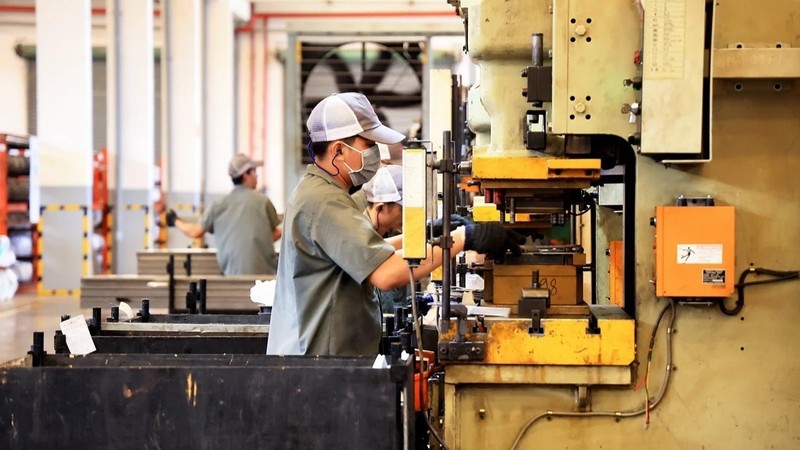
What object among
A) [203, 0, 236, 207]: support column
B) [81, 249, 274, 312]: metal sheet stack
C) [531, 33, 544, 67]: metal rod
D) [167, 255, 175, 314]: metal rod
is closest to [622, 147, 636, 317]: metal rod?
[531, 33, 544, 67]: metal rod

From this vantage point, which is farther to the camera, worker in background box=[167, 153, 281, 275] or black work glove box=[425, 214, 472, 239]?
worker in background box=[167, 153, 281, 275]

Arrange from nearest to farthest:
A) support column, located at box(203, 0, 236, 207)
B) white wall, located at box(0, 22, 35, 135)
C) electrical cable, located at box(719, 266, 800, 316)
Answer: electrical cable, located at box(719, 266, 800, 316), support column, located at box(203, 0, 236, 207), white wall, located at box(0, 22, 35, 135)

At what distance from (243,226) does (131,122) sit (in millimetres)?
5157

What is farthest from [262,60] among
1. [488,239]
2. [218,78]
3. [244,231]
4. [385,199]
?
[488,239]

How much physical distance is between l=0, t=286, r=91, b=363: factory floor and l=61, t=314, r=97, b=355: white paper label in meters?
3.23

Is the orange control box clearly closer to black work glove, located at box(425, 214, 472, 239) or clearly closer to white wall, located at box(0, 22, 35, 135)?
black work glove, located at box(425, 214, 472, 239)

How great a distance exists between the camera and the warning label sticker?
7.61 ft

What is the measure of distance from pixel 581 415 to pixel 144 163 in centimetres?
886

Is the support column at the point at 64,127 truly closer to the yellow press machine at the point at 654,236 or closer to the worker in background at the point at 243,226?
the worker in background at the point at 243,226

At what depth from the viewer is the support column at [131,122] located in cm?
1029

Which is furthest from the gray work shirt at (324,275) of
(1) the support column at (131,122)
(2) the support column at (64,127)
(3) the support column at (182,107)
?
(3) the support column at (182,107)

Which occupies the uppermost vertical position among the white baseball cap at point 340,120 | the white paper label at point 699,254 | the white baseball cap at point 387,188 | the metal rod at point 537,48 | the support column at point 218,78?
the support column at point 218,78

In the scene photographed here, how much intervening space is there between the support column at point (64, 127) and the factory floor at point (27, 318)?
0.49 metres

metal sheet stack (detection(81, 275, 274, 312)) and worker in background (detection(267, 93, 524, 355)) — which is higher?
worker in background (detection(267, 93, 524, 355))
